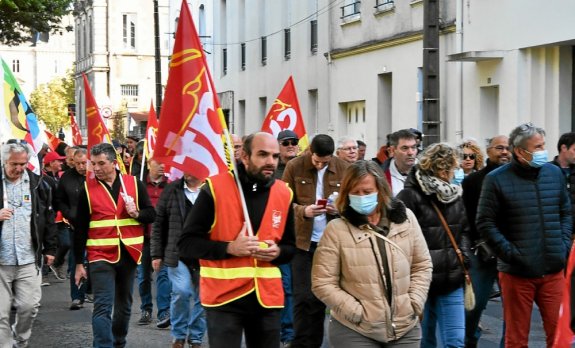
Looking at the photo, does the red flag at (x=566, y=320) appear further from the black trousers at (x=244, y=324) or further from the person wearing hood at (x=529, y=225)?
the person wearing hood at (x=529, y=225)

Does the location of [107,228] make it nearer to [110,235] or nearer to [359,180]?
[110,235]

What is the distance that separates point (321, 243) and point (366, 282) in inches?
13.7

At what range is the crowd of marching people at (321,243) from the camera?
6578mm

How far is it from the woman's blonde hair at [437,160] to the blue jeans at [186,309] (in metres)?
2.94

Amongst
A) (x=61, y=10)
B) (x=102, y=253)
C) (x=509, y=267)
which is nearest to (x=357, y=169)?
(x=509, y=267)

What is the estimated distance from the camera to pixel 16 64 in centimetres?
15925

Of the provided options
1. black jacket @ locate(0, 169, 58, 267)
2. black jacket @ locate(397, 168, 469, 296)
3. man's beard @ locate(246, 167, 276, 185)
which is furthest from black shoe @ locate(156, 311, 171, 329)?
man's beard @ locate(246, 167, 276, 185)

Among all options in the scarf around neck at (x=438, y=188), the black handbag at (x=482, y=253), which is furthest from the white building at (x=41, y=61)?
the scarf around neck at (x=438, y=188)

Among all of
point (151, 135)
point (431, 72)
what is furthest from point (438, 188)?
point (151, 135)

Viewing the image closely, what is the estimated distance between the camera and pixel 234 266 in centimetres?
696

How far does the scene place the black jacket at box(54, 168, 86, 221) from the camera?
43.3 ft

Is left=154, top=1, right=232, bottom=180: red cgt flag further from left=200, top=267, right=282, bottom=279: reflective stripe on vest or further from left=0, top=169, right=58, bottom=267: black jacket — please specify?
left=0, top=169, right=58, bottom=267: black jacket

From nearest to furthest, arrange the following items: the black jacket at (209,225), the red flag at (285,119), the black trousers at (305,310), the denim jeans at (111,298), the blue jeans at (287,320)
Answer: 1. the black jacket at (209,225)
2. the denim jeans at (111,298)
3. the black trousers at (305,310)
4. the blue jeans at (287,320)
5. the red flag at (285,119)

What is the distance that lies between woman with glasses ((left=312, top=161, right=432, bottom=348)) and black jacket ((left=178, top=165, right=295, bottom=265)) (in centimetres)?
55
